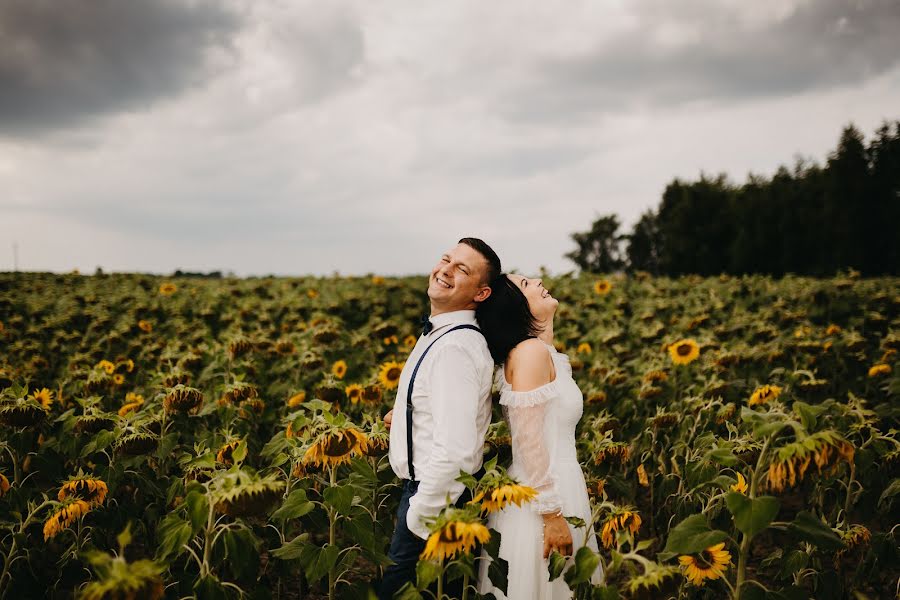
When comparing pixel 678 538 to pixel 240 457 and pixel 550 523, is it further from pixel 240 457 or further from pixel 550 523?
pixel 240 457

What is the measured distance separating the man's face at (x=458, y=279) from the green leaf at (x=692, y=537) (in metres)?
1.10

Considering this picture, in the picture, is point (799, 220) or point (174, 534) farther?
point (799, 220)

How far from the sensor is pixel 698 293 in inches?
298

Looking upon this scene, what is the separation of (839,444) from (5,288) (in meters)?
13.1

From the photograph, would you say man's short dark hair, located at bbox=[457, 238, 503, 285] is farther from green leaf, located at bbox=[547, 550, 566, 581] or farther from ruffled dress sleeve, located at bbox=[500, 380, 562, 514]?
green leaf, located at bbox=[547, 550, 566, 581]

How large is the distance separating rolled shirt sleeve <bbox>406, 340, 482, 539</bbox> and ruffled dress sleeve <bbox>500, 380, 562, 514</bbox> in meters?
0.17

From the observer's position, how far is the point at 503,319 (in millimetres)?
2277

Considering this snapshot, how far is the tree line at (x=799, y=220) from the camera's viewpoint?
80.7ft

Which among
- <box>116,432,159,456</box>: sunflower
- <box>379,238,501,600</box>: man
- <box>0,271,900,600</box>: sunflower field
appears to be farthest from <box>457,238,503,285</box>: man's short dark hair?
<box>116,432,159,456</box>: sunflower

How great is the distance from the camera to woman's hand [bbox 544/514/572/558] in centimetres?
197

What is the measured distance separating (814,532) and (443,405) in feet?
3.59

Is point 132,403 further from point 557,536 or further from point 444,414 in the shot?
point 557,536

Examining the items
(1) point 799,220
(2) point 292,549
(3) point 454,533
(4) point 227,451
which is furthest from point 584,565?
(1) point 799,220

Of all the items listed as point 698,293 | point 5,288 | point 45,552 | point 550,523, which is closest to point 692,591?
point 550,523
